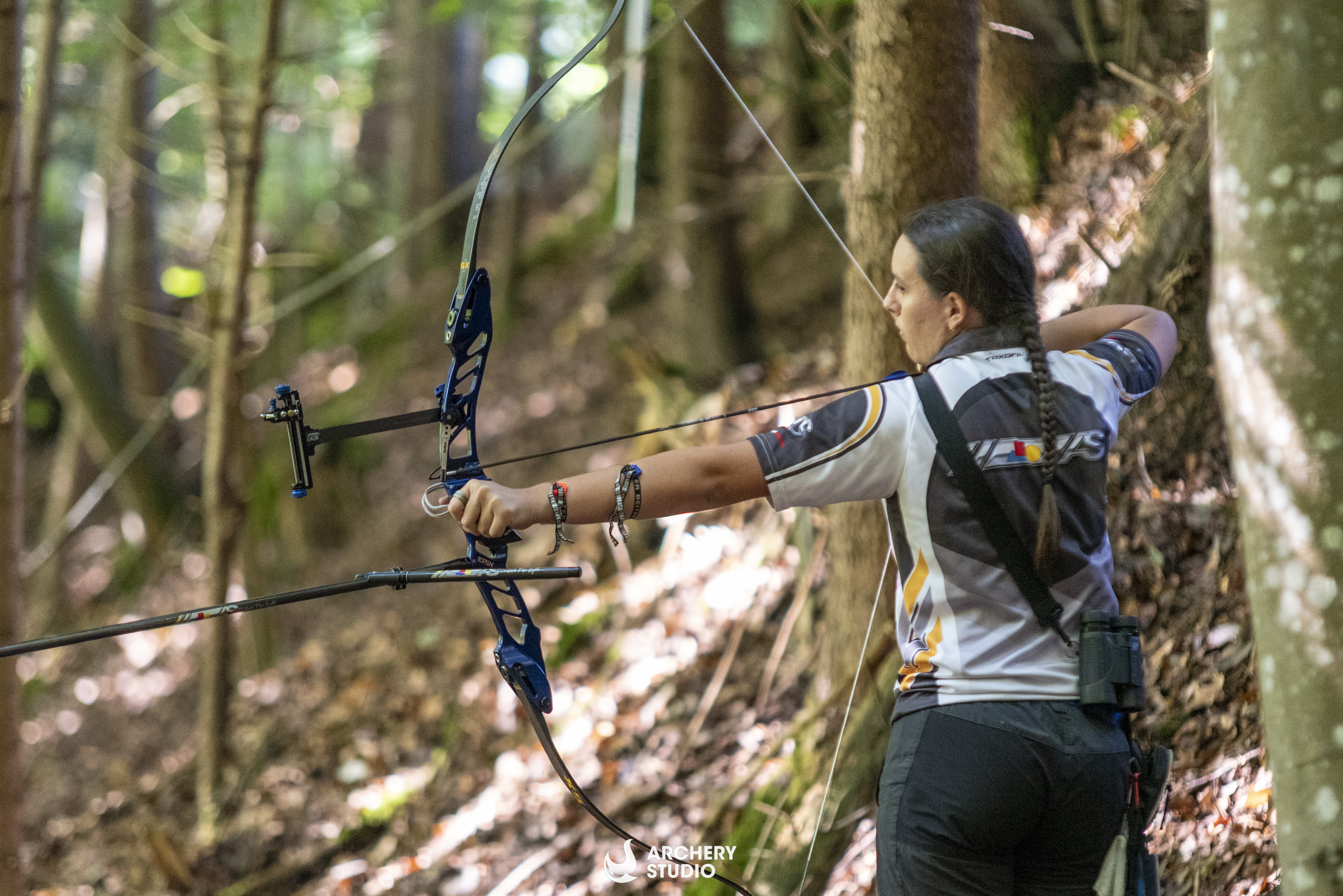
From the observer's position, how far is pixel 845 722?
9.20ft

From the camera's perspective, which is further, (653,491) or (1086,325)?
(1086,325)

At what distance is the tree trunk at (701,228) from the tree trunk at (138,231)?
3.89m

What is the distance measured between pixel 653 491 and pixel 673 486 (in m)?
0.04

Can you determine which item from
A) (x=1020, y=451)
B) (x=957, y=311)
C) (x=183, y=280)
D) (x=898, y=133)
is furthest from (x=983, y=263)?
(x=183, y=280)

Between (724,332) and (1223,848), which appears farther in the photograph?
(724,332)

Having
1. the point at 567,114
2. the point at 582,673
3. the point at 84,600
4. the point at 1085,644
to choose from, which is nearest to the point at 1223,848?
the point at 1085,644

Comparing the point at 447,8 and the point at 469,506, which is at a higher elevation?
the point at 447,8

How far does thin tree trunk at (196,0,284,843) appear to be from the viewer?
4820 millimetres

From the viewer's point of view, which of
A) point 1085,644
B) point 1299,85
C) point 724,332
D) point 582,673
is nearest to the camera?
point 1299,85

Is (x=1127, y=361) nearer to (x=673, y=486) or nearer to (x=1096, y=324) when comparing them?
(x=1096, y=324)

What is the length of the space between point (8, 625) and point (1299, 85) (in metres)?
3.98

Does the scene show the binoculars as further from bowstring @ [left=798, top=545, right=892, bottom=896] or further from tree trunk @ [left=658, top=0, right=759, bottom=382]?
tree trunk @ [left=658, top=0, right=759, bottom=382]

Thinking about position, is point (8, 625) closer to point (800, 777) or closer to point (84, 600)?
point (800, 777)

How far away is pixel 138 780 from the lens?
6.18 metres
